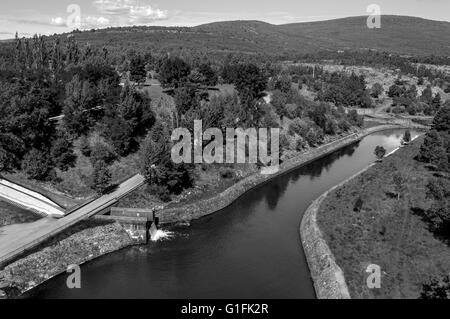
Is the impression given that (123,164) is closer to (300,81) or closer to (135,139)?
(135,139)

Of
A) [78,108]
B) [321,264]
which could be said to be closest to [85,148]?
[78,108]

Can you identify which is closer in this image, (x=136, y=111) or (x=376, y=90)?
(x=136, y=111)

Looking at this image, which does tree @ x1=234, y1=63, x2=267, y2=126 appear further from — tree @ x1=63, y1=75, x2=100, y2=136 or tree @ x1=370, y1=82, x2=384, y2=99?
tree @ x1=370, y1=82, x2=384, y2=99

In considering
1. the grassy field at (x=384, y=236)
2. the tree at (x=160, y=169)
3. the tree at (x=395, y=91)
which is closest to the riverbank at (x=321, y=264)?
the grassy field at (x=384, y=236)

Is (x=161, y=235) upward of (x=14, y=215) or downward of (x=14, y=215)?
downward

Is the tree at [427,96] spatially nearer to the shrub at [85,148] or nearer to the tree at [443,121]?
the tree at [443,121]

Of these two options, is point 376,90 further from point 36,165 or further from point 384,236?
point 36,165
